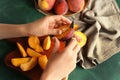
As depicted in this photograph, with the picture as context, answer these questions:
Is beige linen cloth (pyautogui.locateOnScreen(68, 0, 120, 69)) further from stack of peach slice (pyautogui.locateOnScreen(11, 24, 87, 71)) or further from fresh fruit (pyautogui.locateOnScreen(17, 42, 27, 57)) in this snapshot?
fresh fruit (pyautogui.locateOnScreen(17, 42, 27, 57))

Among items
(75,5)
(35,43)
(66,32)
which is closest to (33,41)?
(35,43)

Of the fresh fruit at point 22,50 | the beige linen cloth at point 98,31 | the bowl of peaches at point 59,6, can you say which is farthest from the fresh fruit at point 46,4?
the fresh fruit at point 22,50

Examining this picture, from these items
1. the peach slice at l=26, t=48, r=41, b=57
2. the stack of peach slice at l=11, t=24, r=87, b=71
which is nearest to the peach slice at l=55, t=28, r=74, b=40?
the stack of peach slice at l=11, t=24, r=87, b=71

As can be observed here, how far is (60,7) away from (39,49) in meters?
0.23

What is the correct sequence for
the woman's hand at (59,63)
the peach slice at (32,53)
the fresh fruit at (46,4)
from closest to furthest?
the woman's hand at (59,63), the peach slice at (32,53), the fresh fruit at (46,4)

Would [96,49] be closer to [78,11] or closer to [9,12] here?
[78,11]

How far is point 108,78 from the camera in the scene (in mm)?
904

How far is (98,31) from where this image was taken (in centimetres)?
99

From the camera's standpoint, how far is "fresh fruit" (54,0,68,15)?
103cm

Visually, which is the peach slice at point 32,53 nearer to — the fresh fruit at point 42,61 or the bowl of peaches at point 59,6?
the fresh fruit at point 42,61

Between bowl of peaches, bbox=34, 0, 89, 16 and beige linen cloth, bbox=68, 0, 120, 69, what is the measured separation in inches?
1.2

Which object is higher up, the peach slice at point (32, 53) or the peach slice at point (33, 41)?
the peach slice at point (33, 41)

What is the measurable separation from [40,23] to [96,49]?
0.78 ft

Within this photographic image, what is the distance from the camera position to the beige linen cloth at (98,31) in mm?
944
